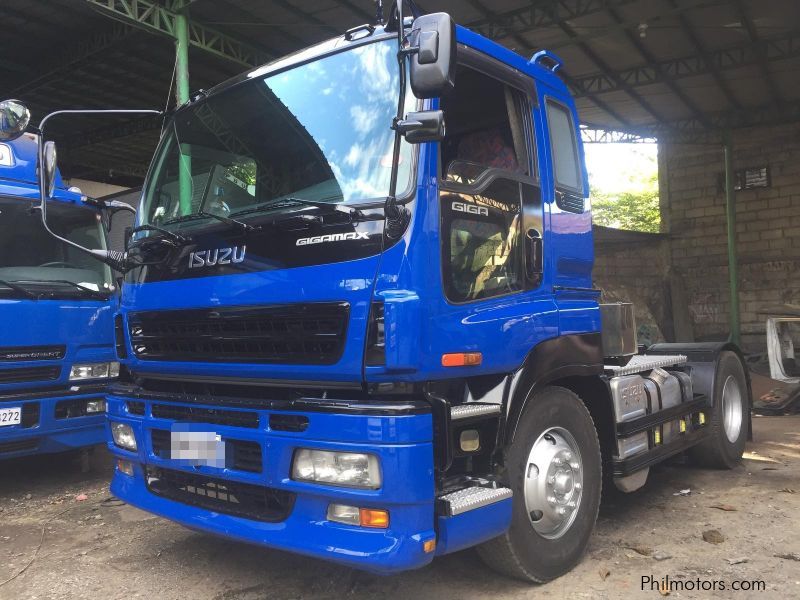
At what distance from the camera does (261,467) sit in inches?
111

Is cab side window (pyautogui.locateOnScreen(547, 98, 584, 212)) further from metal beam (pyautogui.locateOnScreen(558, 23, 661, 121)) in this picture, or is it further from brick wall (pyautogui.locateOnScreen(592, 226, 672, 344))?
brick wall (pyautogui.locateOnScreen(592, 226, 672, 344))

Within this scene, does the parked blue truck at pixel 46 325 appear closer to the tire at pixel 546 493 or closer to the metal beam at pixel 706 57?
the tire at pixel 546 493

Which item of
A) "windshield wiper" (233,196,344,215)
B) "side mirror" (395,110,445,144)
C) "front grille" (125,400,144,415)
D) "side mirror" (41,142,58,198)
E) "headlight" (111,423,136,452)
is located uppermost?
"side mirror" (41,142,58,198)

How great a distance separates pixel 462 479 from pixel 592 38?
36.9 ft

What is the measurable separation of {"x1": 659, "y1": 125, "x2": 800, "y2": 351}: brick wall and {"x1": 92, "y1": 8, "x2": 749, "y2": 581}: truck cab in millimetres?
15823

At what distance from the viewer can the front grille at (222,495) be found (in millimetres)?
2865

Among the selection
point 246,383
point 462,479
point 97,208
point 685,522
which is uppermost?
point 97,208

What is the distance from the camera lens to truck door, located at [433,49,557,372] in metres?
2.85

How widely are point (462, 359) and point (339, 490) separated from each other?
733 millimetres

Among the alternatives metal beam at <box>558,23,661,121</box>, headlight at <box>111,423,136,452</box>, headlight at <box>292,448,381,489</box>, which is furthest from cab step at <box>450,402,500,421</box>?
metal beam at <box>558,23,661,121</box>

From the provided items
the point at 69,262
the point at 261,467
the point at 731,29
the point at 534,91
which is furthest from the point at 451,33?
the point at 731,29

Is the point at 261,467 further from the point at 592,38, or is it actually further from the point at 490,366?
the point at 592,38

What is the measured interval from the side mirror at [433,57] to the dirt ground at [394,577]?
2358 mm

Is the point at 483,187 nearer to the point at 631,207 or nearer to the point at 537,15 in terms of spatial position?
the point at 537,15
